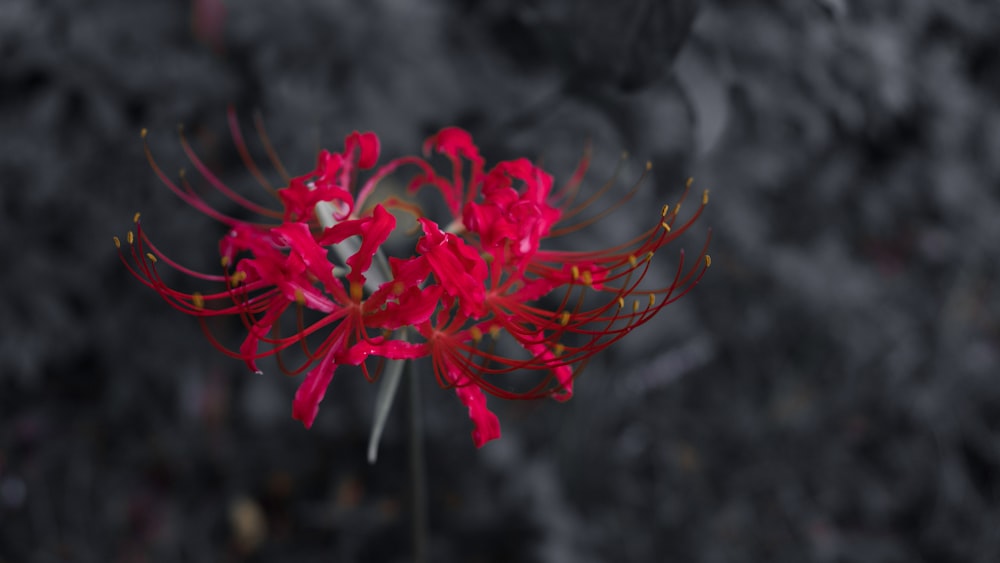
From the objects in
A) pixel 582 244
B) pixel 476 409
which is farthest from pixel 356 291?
pixel 582 244

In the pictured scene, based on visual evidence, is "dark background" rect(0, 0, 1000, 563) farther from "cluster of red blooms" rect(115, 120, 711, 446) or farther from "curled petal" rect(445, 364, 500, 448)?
"curled petal" rect(445, 364, 500, 448)

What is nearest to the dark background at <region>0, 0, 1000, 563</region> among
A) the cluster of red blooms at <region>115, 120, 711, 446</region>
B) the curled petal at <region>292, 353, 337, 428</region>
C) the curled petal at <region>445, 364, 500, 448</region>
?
the cluster of red blooms at <region>115, 120, 711, 446</region>

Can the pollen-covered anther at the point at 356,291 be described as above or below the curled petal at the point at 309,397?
above

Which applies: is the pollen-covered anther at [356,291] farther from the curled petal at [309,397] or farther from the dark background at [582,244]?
the dark background at [582,244]

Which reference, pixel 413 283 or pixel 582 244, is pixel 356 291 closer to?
pixel 413 283

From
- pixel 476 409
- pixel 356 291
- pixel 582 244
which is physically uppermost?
pixel 356 291

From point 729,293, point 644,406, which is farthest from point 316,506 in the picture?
point 729,293

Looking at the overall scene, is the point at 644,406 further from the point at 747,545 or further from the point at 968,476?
the point at 968,476

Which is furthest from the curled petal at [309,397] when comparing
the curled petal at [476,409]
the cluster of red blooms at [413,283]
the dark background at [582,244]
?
the dark background at [582,244]

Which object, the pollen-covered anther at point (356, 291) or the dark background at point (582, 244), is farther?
the dark background at point (582, 244)
